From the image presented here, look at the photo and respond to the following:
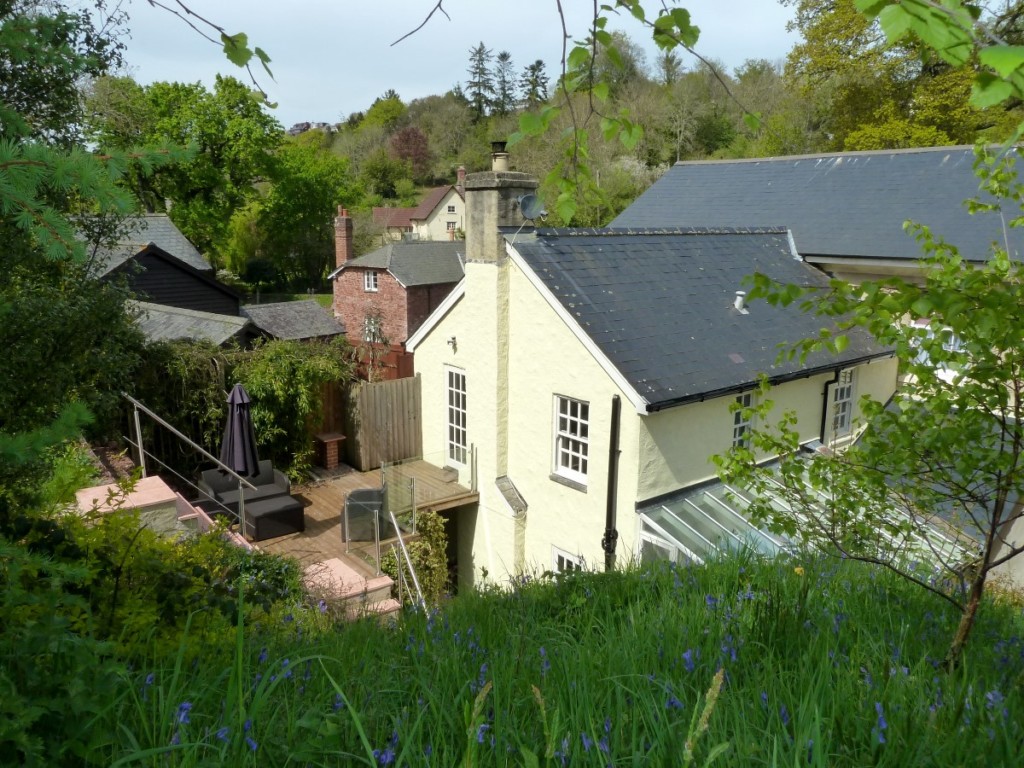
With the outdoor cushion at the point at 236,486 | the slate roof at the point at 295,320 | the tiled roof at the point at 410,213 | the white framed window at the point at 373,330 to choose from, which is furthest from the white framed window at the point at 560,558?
the tiled roof at the point at 410,213

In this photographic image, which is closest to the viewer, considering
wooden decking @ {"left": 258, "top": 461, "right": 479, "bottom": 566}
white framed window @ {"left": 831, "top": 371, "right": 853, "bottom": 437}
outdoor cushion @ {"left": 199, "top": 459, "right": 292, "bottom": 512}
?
wooden decking @ {"left": 258, "top": 461, "right": 479, "bottom": 566}

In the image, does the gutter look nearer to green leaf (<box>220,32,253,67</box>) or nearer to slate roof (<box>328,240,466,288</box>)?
green leaf (<box>220,32,253,67</box>)

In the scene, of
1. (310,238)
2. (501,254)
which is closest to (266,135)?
(310,238)

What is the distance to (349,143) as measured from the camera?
267 feet

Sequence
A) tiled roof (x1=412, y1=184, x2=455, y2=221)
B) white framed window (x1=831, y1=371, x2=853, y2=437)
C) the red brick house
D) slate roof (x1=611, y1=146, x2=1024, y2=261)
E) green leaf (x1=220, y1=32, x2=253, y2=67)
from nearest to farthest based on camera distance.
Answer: green leaf (x1=220, y1=32, x2=253, y2=67) → white framed window (x1=831, y1=371, x2=853, y2=437) → slate roof (x1=611, y1=146, x2=1024, y2=261) → the red brick house → tiled roof (x1=412, y1=184, x2=455, y2=221)

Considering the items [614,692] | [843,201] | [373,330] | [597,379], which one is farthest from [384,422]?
[373,330]

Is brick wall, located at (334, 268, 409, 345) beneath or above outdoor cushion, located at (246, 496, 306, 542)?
above

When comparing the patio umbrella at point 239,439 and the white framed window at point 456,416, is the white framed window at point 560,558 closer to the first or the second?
the white framed window at point 456,416

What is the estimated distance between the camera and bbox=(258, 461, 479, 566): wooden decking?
1279 cm

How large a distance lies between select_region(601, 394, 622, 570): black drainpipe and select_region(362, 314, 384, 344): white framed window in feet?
73.4

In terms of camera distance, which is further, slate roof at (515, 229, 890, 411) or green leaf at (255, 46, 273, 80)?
slate roof at (515, 229, 890, 411)

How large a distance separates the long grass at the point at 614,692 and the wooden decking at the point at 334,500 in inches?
347

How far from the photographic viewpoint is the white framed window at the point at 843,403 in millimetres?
14656

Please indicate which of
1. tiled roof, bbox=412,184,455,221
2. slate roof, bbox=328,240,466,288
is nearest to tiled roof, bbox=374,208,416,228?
tiled roof, bbox=412,184,455,221
